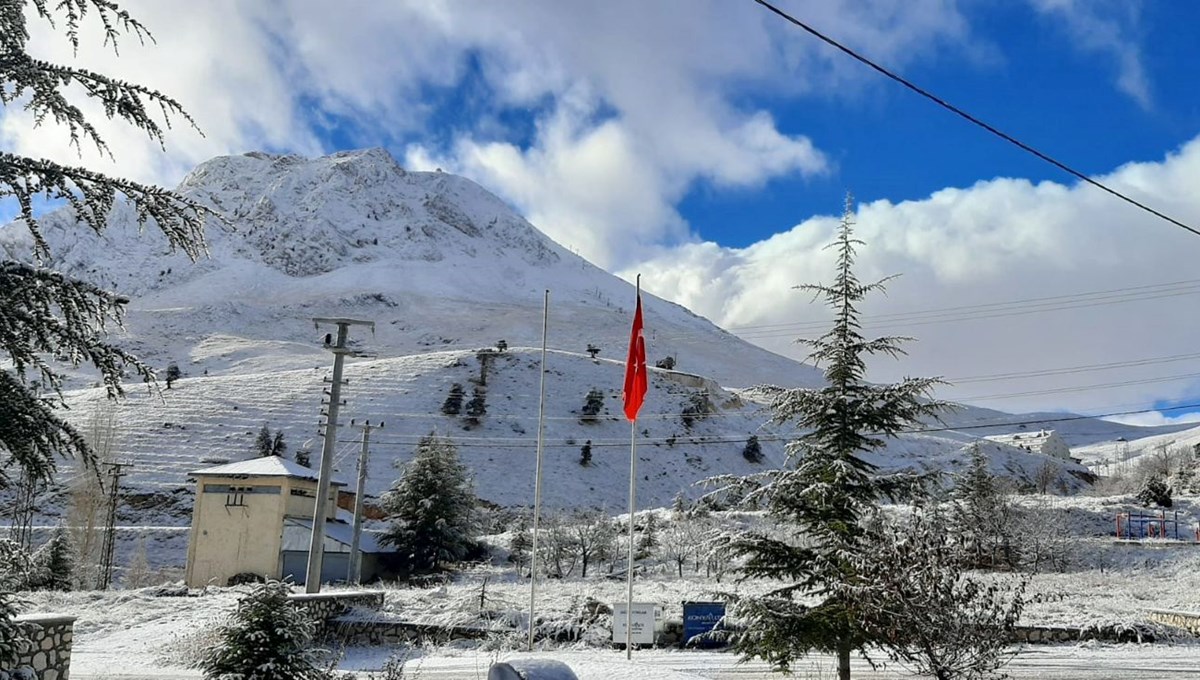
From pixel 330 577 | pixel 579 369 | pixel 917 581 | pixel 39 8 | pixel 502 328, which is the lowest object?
pixel 330 577

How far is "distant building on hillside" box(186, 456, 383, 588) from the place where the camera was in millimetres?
41531

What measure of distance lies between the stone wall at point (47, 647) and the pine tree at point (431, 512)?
35.0 meters

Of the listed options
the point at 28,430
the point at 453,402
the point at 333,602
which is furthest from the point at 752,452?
the point at 28,430

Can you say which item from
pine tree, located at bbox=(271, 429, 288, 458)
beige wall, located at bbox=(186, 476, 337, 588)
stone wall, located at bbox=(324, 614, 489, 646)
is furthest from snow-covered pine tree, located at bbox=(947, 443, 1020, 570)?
pine tree, located at bbox=(271, 429, 288, 458)

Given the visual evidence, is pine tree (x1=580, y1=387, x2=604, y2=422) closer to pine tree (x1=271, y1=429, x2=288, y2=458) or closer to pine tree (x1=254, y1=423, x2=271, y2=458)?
pine tree (x1=271, y1=429, x2=288, y2=458)

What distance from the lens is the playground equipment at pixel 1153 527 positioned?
152ft

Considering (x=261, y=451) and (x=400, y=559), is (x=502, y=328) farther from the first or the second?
(x=400, y=559)

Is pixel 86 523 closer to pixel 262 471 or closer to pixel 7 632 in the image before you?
pixel 262 471

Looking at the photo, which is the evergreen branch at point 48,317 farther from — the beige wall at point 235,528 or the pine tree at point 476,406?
the pine tree at point 476,406

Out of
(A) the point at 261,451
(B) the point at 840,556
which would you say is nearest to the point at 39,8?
(B) the point at 840,556

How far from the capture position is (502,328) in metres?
157

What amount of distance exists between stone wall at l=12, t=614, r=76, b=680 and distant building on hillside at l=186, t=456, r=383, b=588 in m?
32.1

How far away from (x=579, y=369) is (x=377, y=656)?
80030 mm

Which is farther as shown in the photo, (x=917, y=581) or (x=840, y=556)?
(x=840, y=556)
